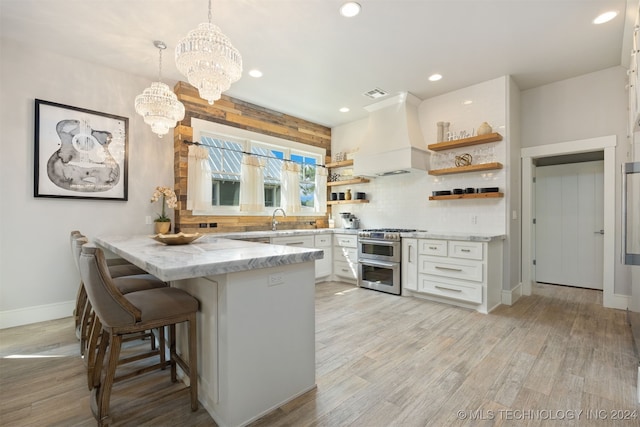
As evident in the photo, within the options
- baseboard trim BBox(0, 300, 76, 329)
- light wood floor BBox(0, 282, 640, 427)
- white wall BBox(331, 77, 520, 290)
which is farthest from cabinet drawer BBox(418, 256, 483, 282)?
baseboard trim BBox(0, 300, 76, 329)

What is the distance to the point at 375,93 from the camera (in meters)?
4.33

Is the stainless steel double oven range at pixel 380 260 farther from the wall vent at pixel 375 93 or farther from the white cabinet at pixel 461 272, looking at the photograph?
the wall vent at pixel 375 93

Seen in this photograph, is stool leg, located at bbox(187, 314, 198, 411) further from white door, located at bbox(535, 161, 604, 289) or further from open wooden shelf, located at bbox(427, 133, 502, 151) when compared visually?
white door, located at bbox(535, 161, 604, 289)

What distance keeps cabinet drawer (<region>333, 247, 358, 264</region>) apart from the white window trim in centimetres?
98

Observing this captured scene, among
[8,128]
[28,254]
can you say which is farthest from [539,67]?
[28,254]

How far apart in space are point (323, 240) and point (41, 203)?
356cm

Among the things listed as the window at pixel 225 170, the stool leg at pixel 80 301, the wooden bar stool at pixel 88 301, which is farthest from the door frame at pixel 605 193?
the stool leg at pixel 80 301

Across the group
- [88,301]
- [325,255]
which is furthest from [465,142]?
[88,301]

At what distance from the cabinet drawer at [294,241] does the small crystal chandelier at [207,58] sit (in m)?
2.44

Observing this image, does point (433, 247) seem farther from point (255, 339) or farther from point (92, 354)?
point (92, 354)

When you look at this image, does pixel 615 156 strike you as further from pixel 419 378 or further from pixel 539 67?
pixel 419 378

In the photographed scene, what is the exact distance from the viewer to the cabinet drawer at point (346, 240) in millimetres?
4730

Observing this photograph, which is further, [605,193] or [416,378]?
[605,193]

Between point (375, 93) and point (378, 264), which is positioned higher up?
point (375, 93)
